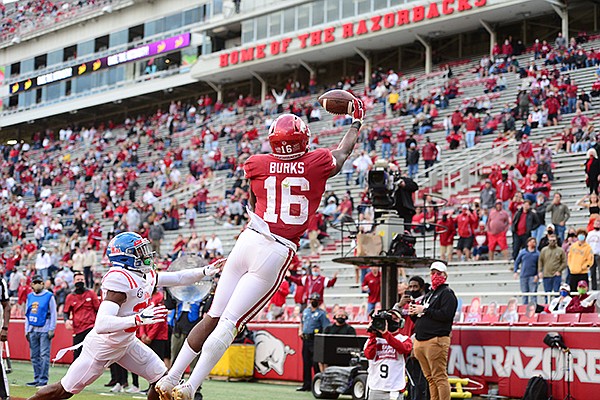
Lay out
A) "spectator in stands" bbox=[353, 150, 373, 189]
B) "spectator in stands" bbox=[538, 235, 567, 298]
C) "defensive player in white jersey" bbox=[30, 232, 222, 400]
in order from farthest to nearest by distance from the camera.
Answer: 1. "spectator in stands" bbox=[353, 150, 373, 189]
2. "spectator in stands" bbox=[538, 235, 567, 298]
3. "defensive player in white jersey" bbox=[30, 232, 222, 400]

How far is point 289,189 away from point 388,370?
15.4 ft

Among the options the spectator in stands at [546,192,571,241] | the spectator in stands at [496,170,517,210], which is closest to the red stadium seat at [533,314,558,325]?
the spectator in stands at [546,192,571,241]

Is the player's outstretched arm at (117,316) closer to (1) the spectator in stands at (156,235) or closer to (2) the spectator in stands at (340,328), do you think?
(2) the spectator in stands at (340,328)

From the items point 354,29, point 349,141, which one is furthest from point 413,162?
point 349,141

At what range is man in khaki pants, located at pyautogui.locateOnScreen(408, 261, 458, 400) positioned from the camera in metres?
11.1

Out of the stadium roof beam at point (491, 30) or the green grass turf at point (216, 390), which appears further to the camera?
the stadium roof beam at point (491, 30)

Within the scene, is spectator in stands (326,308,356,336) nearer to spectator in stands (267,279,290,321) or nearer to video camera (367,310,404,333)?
spectator in stands (267,279,290,321)

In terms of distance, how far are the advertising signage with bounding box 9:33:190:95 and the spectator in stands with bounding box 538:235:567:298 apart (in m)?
32.4

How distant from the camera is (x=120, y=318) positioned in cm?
755

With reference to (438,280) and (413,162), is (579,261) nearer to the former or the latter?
(438,280)

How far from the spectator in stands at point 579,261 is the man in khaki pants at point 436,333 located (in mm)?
5246

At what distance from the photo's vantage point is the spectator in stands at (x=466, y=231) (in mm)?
20141

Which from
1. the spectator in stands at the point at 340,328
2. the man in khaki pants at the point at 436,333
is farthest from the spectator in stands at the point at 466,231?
the man in khaki pants at the point at 436,333

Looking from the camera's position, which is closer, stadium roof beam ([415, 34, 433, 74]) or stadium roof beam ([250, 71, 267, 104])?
stadium roof beam ([415, 34, 433, 74])
